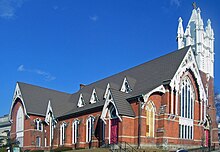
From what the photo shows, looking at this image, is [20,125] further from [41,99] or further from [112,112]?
[112,112]

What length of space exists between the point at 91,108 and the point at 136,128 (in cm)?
927

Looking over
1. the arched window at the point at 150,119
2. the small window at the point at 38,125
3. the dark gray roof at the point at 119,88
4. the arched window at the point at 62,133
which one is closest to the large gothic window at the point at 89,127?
the dark gray roof at the point at 119,88

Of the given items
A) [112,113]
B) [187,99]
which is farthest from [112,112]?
[187,99]

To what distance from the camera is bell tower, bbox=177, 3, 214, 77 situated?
172ft

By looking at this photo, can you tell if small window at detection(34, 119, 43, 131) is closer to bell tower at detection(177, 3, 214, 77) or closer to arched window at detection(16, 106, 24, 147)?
arched window at detection(16, 106, 24, 147)

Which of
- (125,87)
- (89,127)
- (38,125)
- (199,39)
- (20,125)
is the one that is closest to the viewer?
(125,87)

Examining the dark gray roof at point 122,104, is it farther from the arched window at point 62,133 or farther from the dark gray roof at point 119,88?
the arched window at point 62,133

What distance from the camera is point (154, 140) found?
4288cm

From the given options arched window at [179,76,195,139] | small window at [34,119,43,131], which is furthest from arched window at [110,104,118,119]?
small window at [34,119,43,131]

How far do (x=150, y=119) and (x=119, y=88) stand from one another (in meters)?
8.87

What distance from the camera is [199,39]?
174 ft

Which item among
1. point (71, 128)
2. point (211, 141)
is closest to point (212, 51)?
point (211, 141)

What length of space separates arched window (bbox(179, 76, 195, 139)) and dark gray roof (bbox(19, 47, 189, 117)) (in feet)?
10.1

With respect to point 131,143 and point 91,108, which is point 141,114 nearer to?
point 131,143
